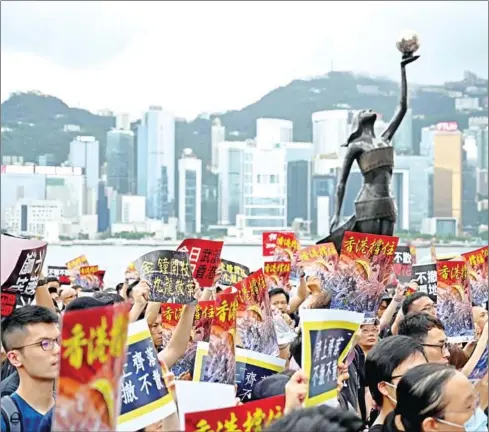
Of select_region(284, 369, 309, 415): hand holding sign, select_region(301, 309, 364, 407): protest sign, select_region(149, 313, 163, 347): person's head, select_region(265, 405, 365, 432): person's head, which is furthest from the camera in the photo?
select_region(149, 313, 163, 347): person's head

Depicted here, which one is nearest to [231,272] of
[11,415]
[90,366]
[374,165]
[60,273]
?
[11,415]

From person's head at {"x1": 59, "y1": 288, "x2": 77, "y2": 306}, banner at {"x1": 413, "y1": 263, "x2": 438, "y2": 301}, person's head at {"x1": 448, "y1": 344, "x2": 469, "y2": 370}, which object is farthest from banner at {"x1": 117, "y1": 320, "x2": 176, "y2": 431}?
banner at {"x1": 413, "y1": 263, "x2": 438, "y2": 301}

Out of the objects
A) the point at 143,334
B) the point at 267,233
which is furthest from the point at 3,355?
the point at 267,233

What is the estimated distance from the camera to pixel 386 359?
3035mm

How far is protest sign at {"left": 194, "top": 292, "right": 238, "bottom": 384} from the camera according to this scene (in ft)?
10.7

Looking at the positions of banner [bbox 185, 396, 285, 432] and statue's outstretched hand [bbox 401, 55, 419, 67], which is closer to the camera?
banner [bbox 185, 396, 285, 432]

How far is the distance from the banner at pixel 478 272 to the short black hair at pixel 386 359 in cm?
187

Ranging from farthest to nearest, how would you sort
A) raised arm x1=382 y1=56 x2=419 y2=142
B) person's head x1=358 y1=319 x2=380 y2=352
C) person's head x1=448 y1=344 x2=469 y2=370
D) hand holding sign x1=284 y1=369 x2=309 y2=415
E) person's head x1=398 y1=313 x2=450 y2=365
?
raised arm x1=382 y1=56 x2=419 y2=142, person's head x1=358 y1=319 x2=380 y2=352, person's head x1=448 y1=344 x2=469 y2=370, person's head x1=398 y1=313 x2=450 y2=365, hand holding sign x1=284 y1=369 x2=309 y2=415

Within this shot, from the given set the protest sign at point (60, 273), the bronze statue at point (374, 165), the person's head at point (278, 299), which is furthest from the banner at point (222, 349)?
the bronze statue at point (374, 165)

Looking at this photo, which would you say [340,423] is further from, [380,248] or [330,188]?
[330,188]

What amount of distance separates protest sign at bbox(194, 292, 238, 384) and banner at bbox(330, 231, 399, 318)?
1.13 metres

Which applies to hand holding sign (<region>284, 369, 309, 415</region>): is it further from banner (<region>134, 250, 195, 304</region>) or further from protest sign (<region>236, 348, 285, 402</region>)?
banner (<region>134, 250, 195, 304</region>)

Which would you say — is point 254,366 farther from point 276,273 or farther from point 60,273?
point 60,273

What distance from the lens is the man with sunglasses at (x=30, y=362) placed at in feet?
9.50
